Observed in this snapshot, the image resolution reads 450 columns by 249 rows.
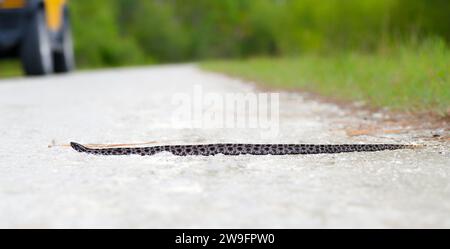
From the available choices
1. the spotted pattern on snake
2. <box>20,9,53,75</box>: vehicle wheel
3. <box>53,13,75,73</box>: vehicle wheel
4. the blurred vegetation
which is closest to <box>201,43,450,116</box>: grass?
the spotted pattern on snake

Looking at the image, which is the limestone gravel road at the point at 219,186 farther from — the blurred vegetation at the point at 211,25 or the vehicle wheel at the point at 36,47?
the blurred vegetation at the point at 211,25

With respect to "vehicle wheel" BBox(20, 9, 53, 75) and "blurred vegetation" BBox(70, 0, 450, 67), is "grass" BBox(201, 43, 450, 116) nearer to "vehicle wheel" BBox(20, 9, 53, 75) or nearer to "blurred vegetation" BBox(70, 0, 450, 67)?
"blurred vegetation" BBox(70, 0, 450, 67)

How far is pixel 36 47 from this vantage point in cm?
1349

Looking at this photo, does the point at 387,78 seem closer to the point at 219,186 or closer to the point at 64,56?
the point at 219,186

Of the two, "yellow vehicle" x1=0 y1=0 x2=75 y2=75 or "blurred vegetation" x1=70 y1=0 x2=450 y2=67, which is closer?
"yellow vehicle" x1=0 y1=0 x2=75 y2=75

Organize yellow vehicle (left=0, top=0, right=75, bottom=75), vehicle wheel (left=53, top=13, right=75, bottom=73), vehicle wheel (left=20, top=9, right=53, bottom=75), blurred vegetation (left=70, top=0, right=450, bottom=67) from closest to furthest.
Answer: yellow vehicle (left=0, top=0, right=75, bottom=75) → vehicle wheel (left=20, top=9, right=53, bottom=75) → blurred vegetation (left=70, top=0, right=450, bottom=67) → vehicle wheel (left=53, top=13, right=75, bottom=73)

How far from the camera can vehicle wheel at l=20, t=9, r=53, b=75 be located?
43.7ft

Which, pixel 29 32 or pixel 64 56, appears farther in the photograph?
pixel 64 56

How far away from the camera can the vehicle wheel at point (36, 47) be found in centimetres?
1332

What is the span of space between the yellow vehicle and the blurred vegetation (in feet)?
19.2

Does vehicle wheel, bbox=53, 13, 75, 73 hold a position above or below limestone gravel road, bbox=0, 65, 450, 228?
below

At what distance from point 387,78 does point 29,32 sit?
9.02m

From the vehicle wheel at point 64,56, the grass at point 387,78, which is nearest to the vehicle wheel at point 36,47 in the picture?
the vehicle wheel at point 64,56

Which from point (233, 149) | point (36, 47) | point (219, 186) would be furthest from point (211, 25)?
point (219, 186)
